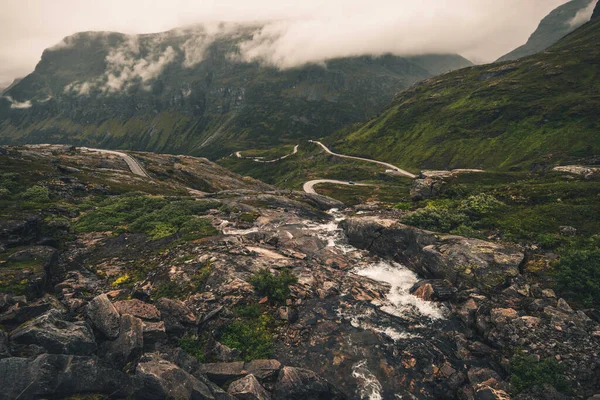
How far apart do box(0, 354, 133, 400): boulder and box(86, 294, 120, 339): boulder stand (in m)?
3.48

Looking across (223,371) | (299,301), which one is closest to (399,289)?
(299,301)

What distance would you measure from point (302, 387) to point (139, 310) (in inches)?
488

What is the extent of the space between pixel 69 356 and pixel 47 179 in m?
57.4

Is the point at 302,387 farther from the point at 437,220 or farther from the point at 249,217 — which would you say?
the point at 249,217

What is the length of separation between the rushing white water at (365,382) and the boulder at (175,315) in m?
12.1

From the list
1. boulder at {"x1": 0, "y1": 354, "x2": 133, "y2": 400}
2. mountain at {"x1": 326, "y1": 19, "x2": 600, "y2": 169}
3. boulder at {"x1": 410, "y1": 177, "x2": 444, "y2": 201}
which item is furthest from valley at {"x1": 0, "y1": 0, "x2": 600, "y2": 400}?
mountain at {"x1": 326, "y1": 19, "x2": 600, "y2": 169}

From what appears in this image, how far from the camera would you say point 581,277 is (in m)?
21.6

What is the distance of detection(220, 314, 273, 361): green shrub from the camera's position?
1911 cm

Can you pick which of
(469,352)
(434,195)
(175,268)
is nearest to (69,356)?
(175,268)

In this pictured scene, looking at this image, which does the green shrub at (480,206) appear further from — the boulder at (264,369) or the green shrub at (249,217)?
the boulder at (264,369)

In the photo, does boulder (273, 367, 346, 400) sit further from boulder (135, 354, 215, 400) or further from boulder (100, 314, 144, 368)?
boulder (100, 314, 144, 368)

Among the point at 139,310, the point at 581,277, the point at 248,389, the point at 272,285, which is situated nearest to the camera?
the point at 248,389

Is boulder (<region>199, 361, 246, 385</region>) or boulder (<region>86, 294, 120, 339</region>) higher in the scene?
boulder (<region>86, 294, 120, 339</region>)

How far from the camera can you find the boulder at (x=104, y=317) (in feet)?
57.4
